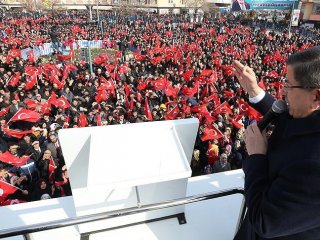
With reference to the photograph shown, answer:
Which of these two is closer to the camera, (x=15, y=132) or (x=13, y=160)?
(x=13, y=160)

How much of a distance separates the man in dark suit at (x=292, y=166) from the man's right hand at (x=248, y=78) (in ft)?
1.89

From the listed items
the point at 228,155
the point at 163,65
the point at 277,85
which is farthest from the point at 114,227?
the point at 163,65

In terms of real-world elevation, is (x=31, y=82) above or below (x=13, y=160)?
above

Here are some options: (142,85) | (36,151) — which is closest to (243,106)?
(142,85)

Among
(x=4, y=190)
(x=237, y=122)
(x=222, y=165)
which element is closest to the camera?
(x=4, y=190)

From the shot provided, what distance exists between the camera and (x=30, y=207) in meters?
2.79

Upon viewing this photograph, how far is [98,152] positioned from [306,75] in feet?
4.69

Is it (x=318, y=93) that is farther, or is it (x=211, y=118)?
(x=211, y=118)

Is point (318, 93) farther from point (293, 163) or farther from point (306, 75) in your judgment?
point (293, 163)

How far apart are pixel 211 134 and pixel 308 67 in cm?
617

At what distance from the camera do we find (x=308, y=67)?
1487mm

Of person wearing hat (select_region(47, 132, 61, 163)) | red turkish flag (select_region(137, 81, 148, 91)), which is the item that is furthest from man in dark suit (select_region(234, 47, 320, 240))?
red turkish flag (select_region(137, 81, 148, 91))

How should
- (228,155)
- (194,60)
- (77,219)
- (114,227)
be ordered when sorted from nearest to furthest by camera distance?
(77,219) → (114,227) → (228,155) → (194,60)

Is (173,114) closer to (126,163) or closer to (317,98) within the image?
(126,163)
